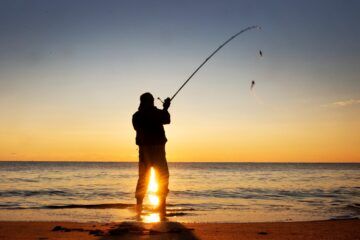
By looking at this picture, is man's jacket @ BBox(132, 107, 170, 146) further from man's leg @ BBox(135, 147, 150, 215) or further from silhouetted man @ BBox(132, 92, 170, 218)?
man's leg @ BBox(135, 147, 150, 215)

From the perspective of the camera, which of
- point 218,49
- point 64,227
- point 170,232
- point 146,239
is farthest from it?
point 218,49

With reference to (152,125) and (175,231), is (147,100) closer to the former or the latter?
(152,125)

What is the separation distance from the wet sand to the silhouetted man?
1.50 metres

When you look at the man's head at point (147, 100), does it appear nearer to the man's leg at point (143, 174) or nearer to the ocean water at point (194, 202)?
the man's leg at point (143, 174)

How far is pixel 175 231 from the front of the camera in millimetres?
5465

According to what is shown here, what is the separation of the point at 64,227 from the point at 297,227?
11.1ft

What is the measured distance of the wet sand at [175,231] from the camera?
5.18m

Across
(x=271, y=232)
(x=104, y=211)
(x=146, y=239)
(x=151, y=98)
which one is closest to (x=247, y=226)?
(x=271, y=232)

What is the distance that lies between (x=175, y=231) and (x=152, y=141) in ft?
7.78

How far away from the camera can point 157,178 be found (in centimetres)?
754

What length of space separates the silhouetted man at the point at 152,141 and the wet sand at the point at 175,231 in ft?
4.93

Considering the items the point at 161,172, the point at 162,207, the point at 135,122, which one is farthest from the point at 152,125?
the point at 162,207

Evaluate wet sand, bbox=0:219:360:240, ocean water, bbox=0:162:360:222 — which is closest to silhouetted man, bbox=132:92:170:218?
ocean water, bbox=0:162:360:222

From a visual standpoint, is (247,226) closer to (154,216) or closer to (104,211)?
(154,216)
